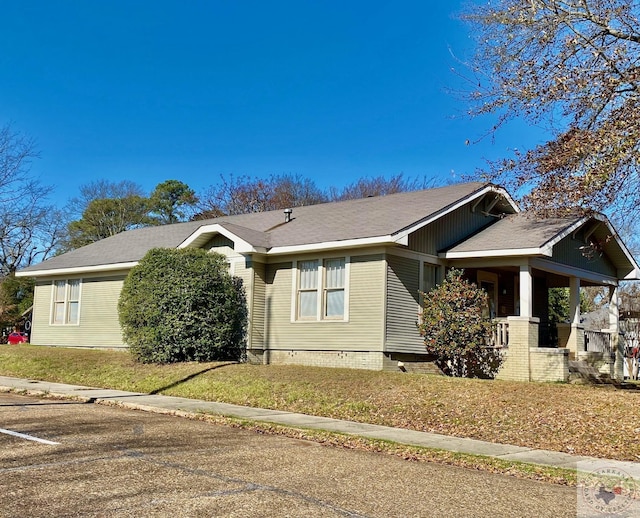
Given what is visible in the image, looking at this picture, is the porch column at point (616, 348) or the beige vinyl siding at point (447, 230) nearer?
the beige vinyl siding at point (447, 230)

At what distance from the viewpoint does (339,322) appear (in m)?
17.1

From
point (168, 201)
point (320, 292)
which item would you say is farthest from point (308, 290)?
point (168, 201)

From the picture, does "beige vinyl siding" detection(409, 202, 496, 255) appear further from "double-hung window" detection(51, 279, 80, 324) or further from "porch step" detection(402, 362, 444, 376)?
"double-hung window" detection(51, 279, 80, 324)

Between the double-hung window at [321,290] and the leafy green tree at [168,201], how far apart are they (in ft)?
131

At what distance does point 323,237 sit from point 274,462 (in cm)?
1008

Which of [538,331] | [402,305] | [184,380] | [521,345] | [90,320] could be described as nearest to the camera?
[184,380]

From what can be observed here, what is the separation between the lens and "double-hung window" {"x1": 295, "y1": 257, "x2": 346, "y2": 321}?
17.3m

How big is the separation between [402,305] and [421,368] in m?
1.68

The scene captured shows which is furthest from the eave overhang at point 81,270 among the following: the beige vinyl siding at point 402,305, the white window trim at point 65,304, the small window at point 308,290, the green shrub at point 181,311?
the beige vinyl siding at point 402,305

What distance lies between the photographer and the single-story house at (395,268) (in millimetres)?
16328

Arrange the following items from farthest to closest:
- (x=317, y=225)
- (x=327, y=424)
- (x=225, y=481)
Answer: (x=317, y=225) < (x=327, y=424) < (x=225, y=481)

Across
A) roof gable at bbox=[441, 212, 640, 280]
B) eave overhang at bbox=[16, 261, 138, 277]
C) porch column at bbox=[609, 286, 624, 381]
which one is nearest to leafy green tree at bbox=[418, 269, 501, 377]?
roof gable at bbox=[441, 212, 640, 280]

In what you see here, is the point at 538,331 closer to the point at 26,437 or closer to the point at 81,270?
the point at 26,437

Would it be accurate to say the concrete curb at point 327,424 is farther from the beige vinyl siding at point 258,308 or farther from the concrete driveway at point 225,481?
the beige vinyl siding at point 258,308
